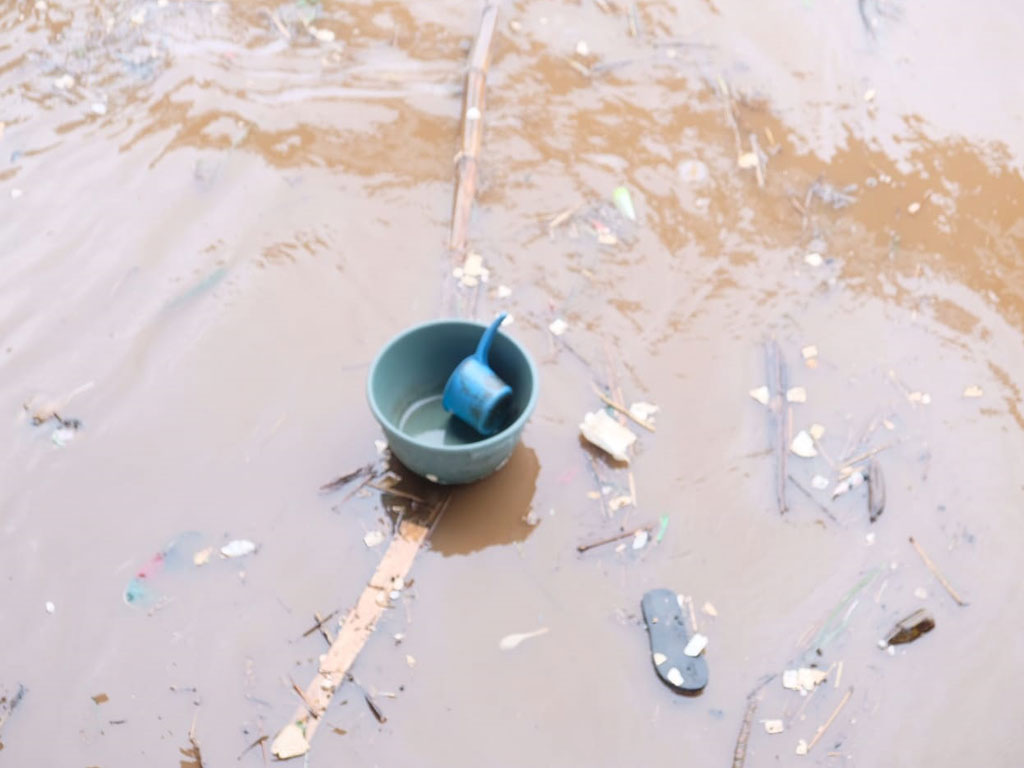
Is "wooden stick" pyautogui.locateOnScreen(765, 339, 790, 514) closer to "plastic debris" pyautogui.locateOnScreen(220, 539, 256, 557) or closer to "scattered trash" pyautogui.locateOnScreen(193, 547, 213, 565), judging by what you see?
"plastic debris" pyautogui.locateOnScreen(220, 539, 256, 557)

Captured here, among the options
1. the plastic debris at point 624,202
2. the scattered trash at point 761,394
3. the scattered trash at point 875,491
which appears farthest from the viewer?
the plastic debris at point 624,202

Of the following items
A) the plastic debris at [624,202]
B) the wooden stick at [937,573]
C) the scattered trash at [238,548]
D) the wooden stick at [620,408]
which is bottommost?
the scattered trash at [238,548]

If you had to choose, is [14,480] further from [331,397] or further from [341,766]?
[341,766]

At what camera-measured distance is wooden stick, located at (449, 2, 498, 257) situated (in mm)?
3557

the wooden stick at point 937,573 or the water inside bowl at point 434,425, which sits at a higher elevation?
the wooden stick at point 937,573

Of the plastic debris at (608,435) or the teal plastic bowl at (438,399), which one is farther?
the plastic debris at (608,435)

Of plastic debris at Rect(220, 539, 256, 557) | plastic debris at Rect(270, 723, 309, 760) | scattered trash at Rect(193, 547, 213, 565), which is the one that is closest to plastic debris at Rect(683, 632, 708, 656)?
plastic debris at Rect(270, 723, 309, 760)

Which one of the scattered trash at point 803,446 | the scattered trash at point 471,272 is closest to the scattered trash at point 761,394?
the scattered trash at point 803,446

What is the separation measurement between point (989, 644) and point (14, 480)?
128 inches

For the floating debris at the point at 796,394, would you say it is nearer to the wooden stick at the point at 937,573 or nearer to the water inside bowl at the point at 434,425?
the wooden stick at the point at 937,573

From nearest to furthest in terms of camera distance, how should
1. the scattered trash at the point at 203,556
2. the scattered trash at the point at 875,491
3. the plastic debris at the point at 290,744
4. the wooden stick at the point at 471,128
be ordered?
1. the plastic debris at the point at 290,744
2. the scattered trash at the point at 203,556
3. the scattered trash at the point at 875,491
4. the wooden stick at the point at 471,128

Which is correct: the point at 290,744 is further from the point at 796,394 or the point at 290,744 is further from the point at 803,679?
the point at 796,394

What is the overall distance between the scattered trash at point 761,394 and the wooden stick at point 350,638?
1219 mm

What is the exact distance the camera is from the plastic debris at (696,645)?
8.58 feet
